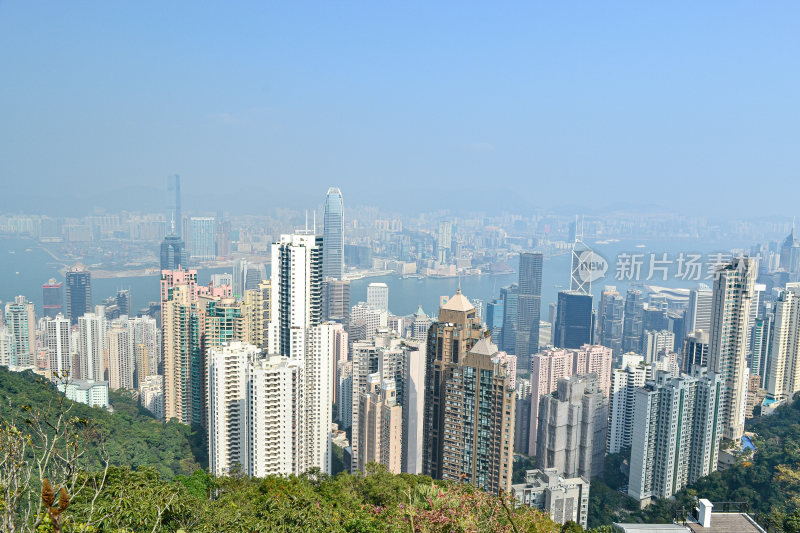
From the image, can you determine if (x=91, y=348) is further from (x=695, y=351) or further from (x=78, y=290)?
(x=695, y=351)

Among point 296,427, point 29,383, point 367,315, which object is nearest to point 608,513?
point 296,427

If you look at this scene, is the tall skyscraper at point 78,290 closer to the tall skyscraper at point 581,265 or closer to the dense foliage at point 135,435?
the dense foliage at point 135,435

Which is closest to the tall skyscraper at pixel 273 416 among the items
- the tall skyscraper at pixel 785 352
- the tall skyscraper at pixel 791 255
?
the tall skyscraper at pixel 785 352

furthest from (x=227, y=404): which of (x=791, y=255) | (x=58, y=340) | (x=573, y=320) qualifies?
(x=791, y=255)

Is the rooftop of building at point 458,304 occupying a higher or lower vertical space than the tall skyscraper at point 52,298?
higher

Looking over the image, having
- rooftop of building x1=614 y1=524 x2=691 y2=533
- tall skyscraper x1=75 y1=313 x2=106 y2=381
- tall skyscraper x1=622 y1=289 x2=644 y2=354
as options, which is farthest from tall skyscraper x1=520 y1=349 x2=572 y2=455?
tall skyscraper x1=75 y1=313 x2=106 y2=381

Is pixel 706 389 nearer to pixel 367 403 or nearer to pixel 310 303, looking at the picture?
pixel 367 403
